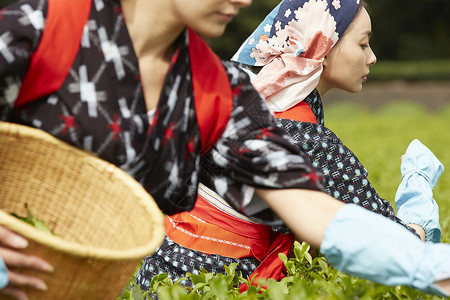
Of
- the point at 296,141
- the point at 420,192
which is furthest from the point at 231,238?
the point at 420,192

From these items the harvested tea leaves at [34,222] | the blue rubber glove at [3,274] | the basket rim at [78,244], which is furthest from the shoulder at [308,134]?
the blue rubber glove at [3,274]

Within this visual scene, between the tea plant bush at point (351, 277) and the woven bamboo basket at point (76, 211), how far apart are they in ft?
0.95

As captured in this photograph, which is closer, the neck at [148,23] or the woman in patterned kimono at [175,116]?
the woman in patterned kimono at [175,116]

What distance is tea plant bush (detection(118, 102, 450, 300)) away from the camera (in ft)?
7.46

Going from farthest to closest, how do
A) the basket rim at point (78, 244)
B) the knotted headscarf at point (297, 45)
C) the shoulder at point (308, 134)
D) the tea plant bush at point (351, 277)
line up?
the knotted headscarf at point (297, 45)
the shoulder at point (308, 134)
the tea plant bush at point (351, 277)
the basket rim at point (78, 244)

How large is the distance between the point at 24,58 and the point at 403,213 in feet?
6.76

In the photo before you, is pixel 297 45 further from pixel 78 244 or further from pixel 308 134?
pixel 78 244

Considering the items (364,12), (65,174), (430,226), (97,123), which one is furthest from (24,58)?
(430,226)

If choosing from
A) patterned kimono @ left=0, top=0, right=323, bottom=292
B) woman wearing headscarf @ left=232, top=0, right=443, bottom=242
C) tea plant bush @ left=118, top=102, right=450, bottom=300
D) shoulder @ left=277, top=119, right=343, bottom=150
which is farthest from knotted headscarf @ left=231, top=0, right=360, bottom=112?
patterned kimono @ left=0, top=0, right=323, bottom=292

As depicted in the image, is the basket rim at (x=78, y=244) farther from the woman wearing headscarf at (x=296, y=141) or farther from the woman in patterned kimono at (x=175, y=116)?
the woman wearing headscarf at (x=296, y=141)

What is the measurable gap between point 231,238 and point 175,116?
3.00 feet

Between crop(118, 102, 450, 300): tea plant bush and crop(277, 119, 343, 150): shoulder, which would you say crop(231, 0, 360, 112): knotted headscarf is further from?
crop(118, 102, 450, 300): tea plant bush

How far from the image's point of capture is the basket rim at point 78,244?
1.64 m

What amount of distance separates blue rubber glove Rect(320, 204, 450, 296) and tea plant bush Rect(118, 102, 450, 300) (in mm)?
208
